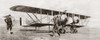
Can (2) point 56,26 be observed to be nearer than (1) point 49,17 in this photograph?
Yes

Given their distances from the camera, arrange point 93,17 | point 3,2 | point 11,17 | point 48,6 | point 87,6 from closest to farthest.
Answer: point 11,17
point 3,2
point 48,6
point 87,6
point 93,17

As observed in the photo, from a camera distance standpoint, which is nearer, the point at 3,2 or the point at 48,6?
the point at 3,2

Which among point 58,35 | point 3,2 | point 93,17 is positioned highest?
point 3,2

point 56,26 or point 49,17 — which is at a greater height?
point 49,17

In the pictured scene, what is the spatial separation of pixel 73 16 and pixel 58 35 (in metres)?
2.49

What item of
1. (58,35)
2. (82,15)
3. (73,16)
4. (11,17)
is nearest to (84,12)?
(82,15)

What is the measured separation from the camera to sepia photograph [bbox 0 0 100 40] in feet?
30.5

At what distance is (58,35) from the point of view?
9.66m

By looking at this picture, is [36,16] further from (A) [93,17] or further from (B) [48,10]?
(A) [93,17]

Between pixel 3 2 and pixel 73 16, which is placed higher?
pixel 3 2

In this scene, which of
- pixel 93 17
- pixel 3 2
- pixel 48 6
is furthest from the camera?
pixel 93 17

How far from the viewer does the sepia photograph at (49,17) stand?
30.5 ft

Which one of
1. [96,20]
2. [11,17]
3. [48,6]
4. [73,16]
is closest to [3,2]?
[11,17]

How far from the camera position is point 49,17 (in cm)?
A: 1045
